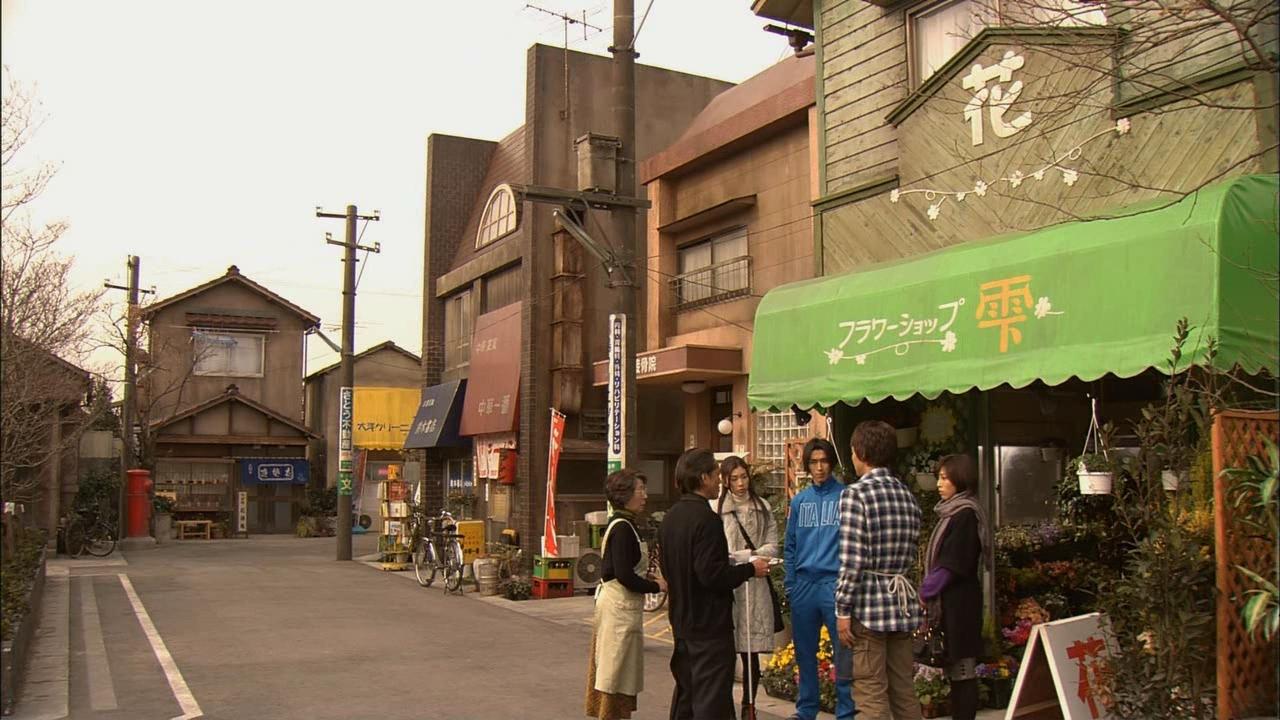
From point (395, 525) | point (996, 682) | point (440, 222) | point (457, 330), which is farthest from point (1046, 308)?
point (440, 222)

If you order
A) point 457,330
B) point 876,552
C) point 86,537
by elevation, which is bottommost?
point 86,537

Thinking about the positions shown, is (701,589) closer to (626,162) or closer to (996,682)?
(996,682)

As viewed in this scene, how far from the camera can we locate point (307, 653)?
38.5ft

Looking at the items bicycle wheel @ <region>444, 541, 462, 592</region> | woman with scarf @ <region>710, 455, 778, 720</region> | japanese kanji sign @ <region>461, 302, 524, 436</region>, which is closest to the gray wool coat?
woman with scarf @ <region>710, 455, 778, 720</region>

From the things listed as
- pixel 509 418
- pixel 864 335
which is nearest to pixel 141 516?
pixel 509 418

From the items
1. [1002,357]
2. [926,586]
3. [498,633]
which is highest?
[1002,357]

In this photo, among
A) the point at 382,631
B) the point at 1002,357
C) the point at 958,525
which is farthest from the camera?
the point at 382,631

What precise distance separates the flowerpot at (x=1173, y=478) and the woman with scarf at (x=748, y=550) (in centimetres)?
247

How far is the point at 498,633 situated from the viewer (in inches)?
532

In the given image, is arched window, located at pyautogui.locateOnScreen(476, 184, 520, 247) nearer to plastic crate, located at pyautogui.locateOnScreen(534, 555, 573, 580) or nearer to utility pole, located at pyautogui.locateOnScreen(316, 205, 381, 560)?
utility pole, located at pyautogui.locateOnScreen(316, 205, 381, 560)

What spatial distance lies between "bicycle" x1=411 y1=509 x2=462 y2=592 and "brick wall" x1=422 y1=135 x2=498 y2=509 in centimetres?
396

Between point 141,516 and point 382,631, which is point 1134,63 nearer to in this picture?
point 382,631

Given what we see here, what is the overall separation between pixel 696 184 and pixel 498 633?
Answer: 25.1 ft

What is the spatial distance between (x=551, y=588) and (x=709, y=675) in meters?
11.5
